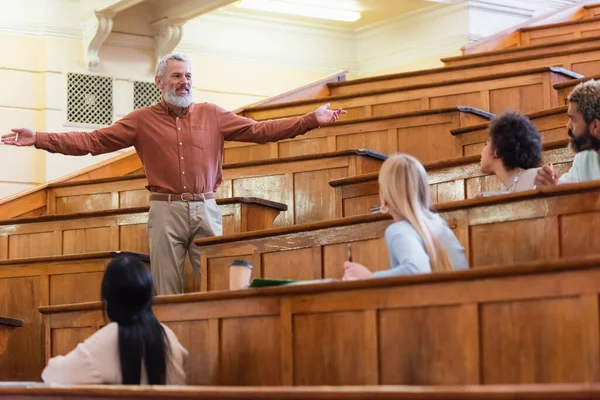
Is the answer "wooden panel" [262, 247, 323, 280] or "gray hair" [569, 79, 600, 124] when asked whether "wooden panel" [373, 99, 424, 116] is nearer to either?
"wooden panel" [262, 247, 323, 280]

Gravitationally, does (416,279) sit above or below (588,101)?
below

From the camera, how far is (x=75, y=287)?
229 centimetres

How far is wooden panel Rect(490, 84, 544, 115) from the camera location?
2.70 m

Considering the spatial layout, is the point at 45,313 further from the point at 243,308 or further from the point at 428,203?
the point at 428,203

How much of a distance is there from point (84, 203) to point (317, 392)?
6.30 feet

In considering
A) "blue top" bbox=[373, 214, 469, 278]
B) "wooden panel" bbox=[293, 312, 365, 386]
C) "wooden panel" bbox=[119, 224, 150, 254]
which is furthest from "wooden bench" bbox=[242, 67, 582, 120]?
"wooden panel" bbox=[293, 312, 365, 386]

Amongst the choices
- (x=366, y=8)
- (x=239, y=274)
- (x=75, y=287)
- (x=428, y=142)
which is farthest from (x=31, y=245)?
(x=366, y=8)

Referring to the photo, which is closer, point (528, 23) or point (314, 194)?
point (314, 194)

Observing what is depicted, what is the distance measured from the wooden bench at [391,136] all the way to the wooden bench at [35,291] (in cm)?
72

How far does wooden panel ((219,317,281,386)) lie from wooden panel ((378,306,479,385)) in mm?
191

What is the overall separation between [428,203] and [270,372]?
0.31m

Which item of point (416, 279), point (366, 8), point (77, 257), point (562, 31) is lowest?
point (416, 279)

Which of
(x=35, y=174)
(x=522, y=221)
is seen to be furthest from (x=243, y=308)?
(x=35, y=174)

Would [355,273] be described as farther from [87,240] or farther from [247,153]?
[247,153]
